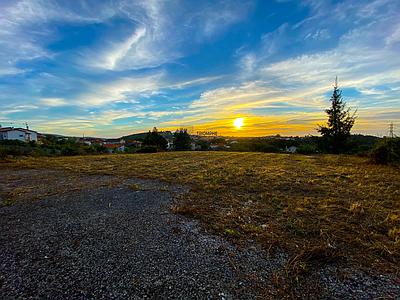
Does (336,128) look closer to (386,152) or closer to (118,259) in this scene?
(386,152)

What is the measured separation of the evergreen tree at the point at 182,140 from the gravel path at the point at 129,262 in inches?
1166

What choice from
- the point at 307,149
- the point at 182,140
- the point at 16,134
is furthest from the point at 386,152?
the point at 16,134

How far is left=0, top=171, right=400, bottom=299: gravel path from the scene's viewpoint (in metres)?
1.96

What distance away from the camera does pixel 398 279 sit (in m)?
2.11

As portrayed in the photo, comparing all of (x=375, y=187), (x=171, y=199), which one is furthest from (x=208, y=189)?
(x=375, y=187)

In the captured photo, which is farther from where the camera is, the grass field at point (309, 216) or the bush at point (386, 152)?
the bush at point (386, 152)

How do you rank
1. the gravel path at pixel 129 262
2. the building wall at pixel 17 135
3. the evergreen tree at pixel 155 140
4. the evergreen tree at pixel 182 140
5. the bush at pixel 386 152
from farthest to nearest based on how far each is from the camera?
1. the building wall at pixel 17 135
2. the evergreen tree at pixel 182 140
3. the evergreen tree at pixel 155 140
4. the bush at pixel 386 152
5. the gravel path at pixel 129 262

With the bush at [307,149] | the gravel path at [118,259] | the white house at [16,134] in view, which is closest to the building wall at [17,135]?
the white house at [16,134]

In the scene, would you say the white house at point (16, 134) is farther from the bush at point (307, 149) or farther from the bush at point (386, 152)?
the bush at point (386, 152)

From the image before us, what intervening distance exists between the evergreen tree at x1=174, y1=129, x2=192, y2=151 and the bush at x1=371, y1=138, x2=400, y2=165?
84.5 feet

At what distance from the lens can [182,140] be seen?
34188mm

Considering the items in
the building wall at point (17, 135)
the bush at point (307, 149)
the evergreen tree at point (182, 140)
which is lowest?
the bush at point (307, 149)

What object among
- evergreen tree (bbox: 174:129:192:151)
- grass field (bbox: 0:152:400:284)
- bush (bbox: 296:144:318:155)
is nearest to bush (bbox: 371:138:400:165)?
grass field (bbox: 0:152:400:284)

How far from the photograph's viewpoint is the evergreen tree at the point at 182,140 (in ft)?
110
